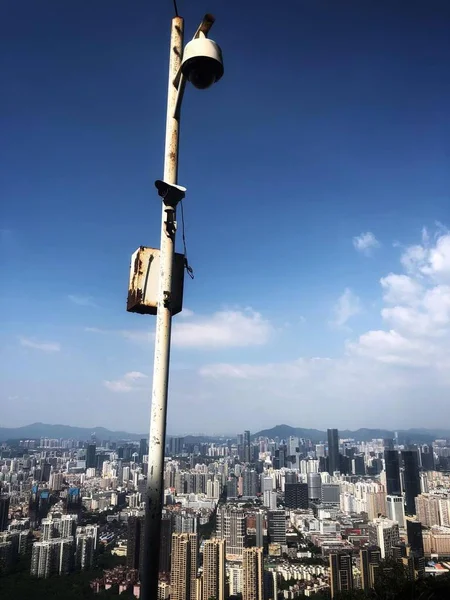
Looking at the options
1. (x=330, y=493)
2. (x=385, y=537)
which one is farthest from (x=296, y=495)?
(x=385, y=537)

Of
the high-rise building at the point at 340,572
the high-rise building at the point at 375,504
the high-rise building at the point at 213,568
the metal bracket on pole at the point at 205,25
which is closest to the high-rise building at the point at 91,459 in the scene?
the high-rise building at the point at 375,504

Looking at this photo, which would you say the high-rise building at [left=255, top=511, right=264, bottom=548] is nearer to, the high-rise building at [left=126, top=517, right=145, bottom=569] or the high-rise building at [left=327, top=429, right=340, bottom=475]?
the high-rise building at [left=126, top=517, right=145, bottom=569]

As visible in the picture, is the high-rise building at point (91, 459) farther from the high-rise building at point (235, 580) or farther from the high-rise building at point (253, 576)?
the high-rise building at point (253, 576)

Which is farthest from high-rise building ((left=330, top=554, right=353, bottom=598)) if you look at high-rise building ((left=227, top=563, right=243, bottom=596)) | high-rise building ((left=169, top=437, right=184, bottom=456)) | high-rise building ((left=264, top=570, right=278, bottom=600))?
high-rise building ((left=169, top=437, right=184, bottom=456))

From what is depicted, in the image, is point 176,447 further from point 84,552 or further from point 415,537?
point 415,537

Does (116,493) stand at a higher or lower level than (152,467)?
lower

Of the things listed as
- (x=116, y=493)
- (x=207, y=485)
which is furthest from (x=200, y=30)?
(x=207, y=485)

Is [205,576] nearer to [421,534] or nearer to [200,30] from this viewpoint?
[421,534]
